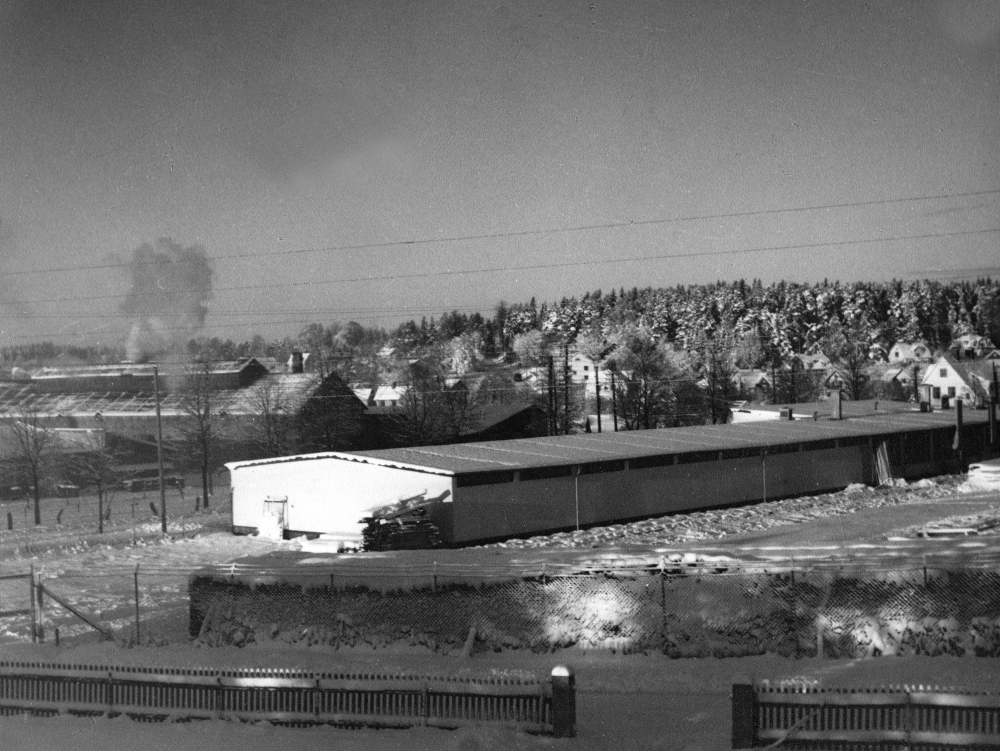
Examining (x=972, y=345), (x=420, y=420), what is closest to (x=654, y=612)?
(x=420, y=420)

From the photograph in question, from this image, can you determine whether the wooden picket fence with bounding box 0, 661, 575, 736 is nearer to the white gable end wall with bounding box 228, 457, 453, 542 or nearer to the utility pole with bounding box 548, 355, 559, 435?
the white gable end wall with bounding box 228, 457, 453, 542

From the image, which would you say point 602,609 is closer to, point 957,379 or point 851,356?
point 851,356

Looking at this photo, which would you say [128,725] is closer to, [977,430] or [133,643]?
[133,643]

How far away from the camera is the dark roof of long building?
25.2 meters

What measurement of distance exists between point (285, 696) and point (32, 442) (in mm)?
30325

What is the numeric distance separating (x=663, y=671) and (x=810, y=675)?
177 cm

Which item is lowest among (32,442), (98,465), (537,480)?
(98,465)

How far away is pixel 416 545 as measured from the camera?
22.2 meters

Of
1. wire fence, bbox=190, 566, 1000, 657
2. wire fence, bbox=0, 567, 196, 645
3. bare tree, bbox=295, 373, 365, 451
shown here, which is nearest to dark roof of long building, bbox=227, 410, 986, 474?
wire fence, bbox=0, 567, 196, 645

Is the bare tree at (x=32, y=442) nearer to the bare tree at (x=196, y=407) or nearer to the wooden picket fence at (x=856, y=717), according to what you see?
the bare tree at (x=196, y=407)

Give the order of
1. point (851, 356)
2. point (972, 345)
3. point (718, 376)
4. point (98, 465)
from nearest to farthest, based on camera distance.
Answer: point (98, 465), point (718, 376), point (851, 356), point (972, 345)

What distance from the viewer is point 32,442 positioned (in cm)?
3603

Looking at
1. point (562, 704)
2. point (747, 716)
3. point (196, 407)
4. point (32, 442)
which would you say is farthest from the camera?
point (196, 407)

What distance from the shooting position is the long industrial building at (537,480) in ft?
78.9
